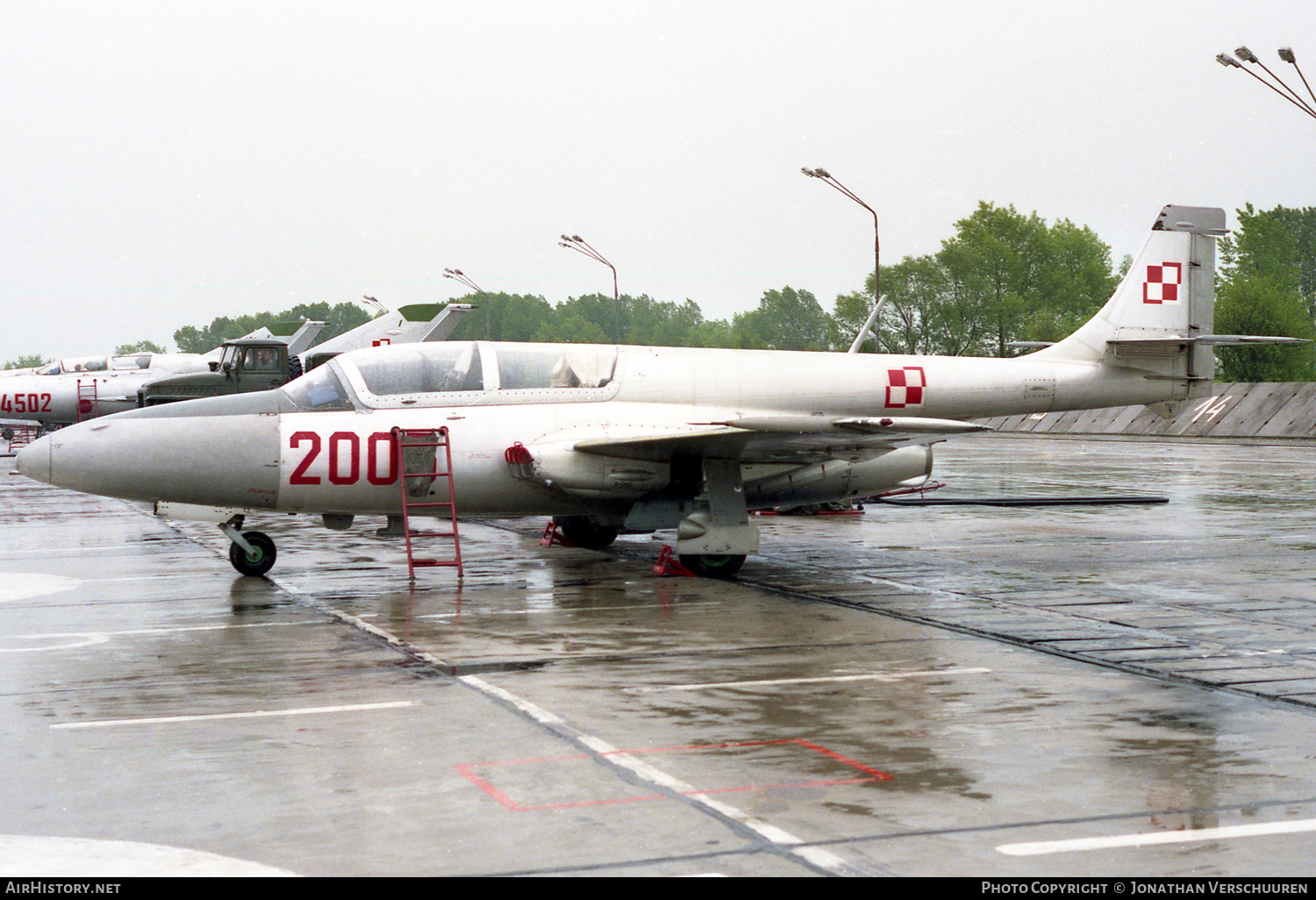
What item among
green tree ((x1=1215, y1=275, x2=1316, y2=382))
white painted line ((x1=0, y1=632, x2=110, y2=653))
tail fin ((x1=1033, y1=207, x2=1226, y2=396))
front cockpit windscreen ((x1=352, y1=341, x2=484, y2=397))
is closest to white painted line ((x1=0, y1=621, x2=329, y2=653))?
white painted line ((x1=0, y1=632, x2=110, y2=653))

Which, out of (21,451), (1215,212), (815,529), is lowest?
(815,529)

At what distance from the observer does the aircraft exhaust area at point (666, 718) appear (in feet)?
16.2

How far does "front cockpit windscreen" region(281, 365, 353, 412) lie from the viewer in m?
12.9

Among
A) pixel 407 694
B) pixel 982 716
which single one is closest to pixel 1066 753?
pixel 982 716

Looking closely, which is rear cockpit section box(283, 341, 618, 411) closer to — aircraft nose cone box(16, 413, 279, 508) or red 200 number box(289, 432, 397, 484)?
red 200 number box(289, 432, 397, 484)

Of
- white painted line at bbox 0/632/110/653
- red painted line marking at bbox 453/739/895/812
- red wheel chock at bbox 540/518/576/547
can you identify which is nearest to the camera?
red painted line marking at bbox 453/739/895/812

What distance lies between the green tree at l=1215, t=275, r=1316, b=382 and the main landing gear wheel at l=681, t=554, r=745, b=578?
2722 inches

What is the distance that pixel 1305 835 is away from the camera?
16.2 feet

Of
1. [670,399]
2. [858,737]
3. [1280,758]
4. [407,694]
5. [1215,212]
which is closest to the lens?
[1280,758]

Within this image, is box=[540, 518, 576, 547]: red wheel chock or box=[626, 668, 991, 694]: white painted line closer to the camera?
box=[626, 668, 991, 694]: white painted line

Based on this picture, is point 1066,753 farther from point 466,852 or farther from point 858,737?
point 466,852

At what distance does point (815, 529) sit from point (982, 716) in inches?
421

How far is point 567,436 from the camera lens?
42.9ft

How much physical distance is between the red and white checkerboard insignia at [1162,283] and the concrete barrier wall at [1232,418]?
95.6 feet
